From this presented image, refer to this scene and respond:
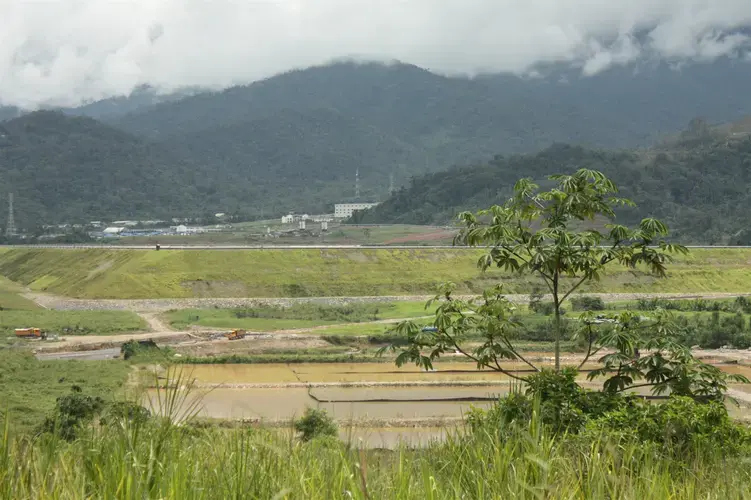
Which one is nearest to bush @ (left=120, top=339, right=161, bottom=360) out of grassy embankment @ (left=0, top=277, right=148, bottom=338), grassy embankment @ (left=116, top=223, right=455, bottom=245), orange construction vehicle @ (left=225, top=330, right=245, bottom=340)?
orange construction vehicle @ (left=225, top=330, right=245, bottom=340)

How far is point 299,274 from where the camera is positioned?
59.8m

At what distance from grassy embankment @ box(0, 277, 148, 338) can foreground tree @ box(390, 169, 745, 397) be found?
3601cm

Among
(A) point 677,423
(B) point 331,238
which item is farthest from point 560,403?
(B) point 331,238

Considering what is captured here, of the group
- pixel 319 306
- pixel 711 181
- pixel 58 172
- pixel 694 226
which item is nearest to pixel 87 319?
pixel 319 306

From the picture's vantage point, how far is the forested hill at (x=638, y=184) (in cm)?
12050

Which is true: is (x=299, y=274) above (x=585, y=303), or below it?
above

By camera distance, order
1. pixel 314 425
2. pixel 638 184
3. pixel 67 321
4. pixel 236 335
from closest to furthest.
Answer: pixel 314 425 < pixel 236 335 < pixel 67 321 < pixel 638 184

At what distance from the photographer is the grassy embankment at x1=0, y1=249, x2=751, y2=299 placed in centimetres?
5653

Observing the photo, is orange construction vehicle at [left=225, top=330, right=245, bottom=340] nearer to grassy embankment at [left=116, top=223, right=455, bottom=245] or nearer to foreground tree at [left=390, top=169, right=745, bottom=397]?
foreground tree at [left=390, top=169, right=745, bottom=397]

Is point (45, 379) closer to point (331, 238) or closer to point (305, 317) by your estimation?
point (305, 317)

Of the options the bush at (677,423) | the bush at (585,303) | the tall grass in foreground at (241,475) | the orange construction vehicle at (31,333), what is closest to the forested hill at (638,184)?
the bush at (585,303)

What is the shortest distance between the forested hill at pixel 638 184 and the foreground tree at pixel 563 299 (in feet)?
351

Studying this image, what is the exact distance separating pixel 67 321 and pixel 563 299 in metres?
40.9

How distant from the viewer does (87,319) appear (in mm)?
44188
